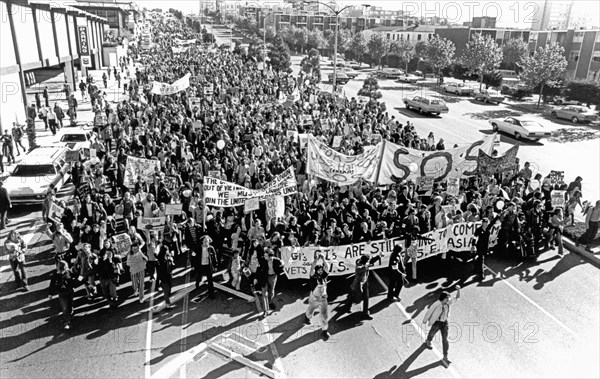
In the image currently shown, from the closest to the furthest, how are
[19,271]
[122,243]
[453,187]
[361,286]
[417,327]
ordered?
[417,327], [361,286], [19,271], [122,243], [453,187]

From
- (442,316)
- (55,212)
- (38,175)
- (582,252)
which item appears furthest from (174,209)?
(582,252)

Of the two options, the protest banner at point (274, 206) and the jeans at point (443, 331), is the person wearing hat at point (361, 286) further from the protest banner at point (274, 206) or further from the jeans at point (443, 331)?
the protest banner at point (274, 206)

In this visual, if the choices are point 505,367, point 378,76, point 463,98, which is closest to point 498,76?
point 463,98

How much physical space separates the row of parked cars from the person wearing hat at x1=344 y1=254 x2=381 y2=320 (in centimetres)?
1085

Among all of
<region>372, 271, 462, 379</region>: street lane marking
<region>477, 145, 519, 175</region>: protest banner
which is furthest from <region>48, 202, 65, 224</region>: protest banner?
<region>477, 145, 519, 175</region>: protest banner

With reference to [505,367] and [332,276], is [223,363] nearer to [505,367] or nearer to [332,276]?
[332,276]

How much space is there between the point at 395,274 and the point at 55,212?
8.64 meters

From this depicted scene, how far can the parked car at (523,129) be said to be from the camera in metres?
27.3

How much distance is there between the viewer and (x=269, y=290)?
10.6 metres

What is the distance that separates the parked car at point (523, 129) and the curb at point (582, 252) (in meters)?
15.0

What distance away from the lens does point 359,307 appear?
34.4ft

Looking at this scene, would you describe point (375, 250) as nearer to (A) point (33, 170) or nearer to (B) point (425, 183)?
(B) point (425, 183)

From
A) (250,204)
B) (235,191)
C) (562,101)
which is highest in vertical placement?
(235,191)

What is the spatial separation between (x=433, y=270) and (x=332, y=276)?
2593 mm
